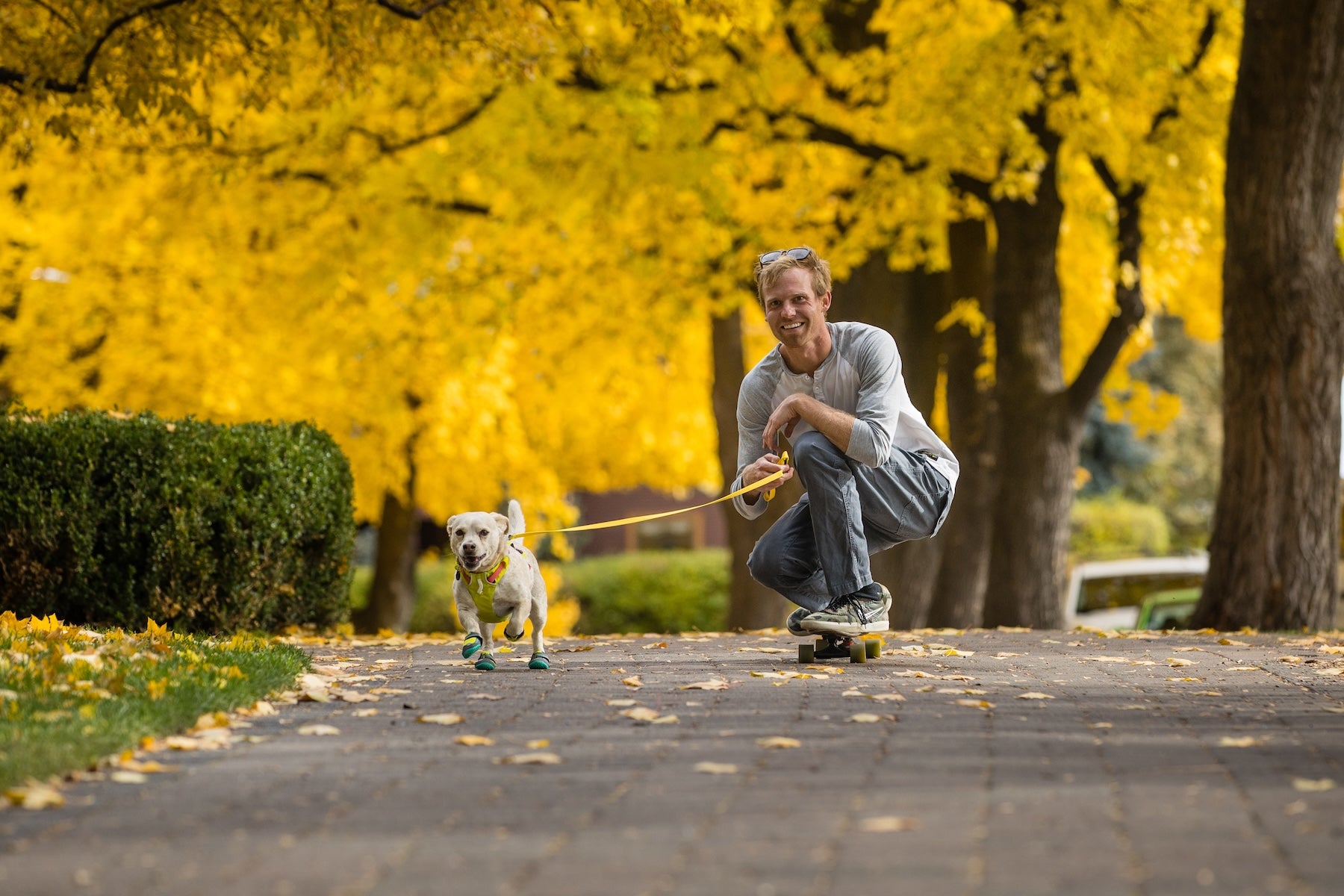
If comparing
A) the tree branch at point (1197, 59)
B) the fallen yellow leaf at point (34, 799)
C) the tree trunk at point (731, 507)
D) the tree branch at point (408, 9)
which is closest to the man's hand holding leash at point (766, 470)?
the fallen yellow leaf at point (34, 799)

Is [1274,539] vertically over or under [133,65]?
under

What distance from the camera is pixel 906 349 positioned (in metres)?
14.9

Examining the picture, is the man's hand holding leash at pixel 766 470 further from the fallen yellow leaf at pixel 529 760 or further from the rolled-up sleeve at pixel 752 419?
the fallen yellow leaf at pixel 529 760

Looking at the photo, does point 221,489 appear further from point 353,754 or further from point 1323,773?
point 1323,773

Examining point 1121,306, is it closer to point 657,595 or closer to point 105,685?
point 105,685

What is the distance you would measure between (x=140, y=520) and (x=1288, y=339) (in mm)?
7299

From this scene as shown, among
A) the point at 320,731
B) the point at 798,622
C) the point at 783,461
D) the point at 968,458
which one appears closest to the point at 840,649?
the point at 798,622

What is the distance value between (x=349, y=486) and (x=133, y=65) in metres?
2.96

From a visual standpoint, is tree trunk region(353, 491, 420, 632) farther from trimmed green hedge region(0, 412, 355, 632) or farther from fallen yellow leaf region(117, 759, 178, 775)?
fallen yellow leaf region(117, 759, 178, 775)

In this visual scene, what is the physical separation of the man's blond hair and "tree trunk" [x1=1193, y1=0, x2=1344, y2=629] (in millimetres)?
4791

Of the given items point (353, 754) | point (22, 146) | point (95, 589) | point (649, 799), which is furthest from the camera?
point (22, 146)

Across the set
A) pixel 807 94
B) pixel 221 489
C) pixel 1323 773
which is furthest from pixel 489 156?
pixel 1323 773

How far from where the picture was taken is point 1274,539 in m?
9.99

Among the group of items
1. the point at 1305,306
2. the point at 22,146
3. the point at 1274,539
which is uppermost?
the point at 22,146
